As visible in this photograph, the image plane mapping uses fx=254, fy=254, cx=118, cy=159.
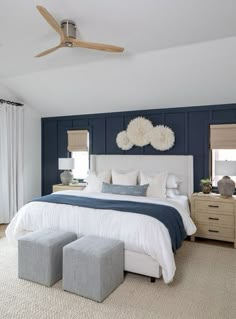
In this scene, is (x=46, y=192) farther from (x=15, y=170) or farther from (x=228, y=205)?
(x=228, y=205)

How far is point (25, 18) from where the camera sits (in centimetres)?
279

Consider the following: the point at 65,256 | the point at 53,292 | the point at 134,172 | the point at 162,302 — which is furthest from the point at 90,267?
the point at 134,172

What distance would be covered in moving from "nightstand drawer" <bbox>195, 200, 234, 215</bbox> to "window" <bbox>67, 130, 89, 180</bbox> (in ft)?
9.01

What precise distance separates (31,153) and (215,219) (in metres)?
4.34

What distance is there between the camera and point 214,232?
160 inches

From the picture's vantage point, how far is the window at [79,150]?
19.2 feet

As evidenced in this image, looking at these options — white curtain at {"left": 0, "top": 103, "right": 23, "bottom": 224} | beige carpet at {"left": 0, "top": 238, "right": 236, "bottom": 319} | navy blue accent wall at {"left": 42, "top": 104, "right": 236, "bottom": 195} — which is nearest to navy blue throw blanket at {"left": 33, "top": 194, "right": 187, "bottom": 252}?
beige carpet at {"left": 0, "top": 238, "right": 236, "bottom": 319}

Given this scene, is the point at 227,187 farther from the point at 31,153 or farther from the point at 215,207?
the point at 31,153

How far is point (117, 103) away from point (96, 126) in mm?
821

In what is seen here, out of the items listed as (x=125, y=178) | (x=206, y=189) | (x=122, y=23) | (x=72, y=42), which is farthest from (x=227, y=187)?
(x=72, y=42)

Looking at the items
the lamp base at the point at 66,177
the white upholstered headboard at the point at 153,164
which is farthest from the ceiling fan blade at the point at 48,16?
the lamp base at the point at 66,177

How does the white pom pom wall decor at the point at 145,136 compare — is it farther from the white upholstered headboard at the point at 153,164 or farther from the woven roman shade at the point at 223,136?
the woven roman shade at the point at 223,136

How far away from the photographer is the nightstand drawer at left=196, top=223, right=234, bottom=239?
397 cm

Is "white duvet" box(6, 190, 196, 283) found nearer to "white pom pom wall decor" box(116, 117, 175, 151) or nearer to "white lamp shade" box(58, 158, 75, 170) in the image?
"white pom pom wall decor" box(116, 117, 175, 151)
